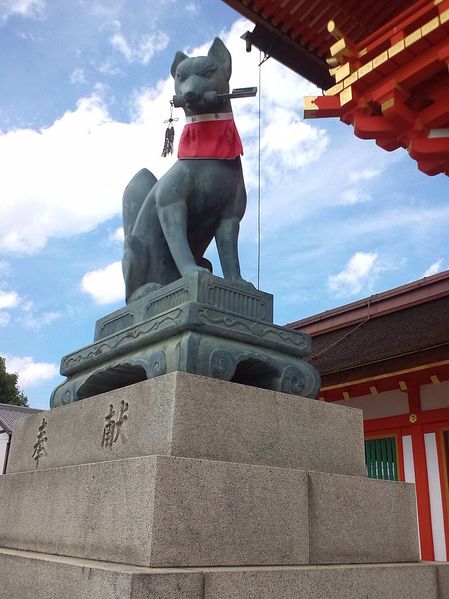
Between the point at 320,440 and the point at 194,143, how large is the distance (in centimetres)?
168

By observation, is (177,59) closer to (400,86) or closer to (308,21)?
(400,86)

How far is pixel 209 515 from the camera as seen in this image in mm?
Result: 2012

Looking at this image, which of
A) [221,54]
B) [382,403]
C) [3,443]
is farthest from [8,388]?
[221,54]

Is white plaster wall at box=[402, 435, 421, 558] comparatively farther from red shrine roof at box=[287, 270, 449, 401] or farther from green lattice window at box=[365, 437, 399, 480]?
red shrine roof at box=[287, 270, 449, 401]

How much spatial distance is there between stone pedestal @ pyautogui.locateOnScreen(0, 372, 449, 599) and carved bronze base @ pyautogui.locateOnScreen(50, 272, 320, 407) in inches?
6.8

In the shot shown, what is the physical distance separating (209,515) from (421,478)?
593 cm

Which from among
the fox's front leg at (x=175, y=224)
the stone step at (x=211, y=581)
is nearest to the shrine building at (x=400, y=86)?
the fox's front leg at (x=175, y=224)

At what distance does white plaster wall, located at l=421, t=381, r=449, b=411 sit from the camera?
717cm

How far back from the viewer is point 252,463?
2316 millimetres

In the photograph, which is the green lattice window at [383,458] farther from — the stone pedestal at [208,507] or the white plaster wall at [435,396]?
the stone pedestal at [208,507]

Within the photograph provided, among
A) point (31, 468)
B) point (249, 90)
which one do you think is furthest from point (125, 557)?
point (249, 90)

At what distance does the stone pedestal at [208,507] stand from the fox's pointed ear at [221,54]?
6.10 feet

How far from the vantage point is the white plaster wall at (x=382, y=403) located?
25.4ft

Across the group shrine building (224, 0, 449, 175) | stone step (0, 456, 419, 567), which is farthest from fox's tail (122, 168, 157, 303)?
shrine building (224, 0, 449, 175)
